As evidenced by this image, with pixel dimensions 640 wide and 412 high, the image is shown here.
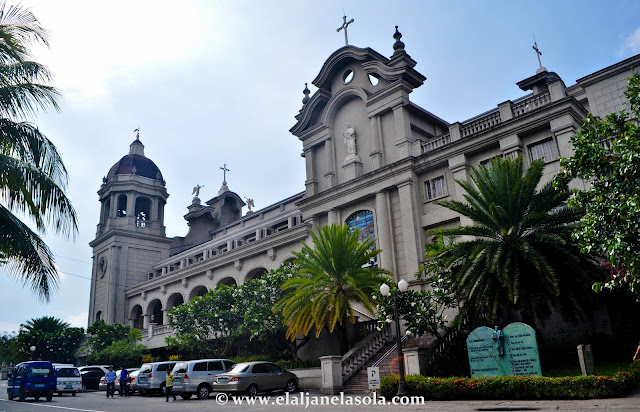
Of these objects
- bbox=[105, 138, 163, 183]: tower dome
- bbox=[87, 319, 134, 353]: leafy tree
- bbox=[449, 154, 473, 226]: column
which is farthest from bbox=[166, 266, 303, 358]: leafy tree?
bbox=[105, 138, 163, 183]: tower dome

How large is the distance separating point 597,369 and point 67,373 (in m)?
25.2

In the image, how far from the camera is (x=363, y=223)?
31688 mm

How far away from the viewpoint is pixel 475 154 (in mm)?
27484

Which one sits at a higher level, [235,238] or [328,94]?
[328,94]

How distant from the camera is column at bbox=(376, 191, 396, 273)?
95.6 ft

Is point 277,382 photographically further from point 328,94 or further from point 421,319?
point 328,94

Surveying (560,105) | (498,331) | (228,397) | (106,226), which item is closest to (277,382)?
(228,397)

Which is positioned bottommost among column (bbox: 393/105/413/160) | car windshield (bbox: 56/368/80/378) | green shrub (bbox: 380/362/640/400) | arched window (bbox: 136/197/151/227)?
green shrub (bbox: 380/362/640/400)

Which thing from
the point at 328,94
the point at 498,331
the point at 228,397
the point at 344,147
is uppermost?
the point at 328,94

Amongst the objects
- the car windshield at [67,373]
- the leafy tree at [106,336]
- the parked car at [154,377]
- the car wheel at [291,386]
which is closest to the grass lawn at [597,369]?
the car wheel at [291,386]

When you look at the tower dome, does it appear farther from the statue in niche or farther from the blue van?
the blue van

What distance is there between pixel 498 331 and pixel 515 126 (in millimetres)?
12157

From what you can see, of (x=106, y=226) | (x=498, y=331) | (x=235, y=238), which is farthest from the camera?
(x=106, y=226)

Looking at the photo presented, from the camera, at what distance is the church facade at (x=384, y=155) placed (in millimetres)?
25422
